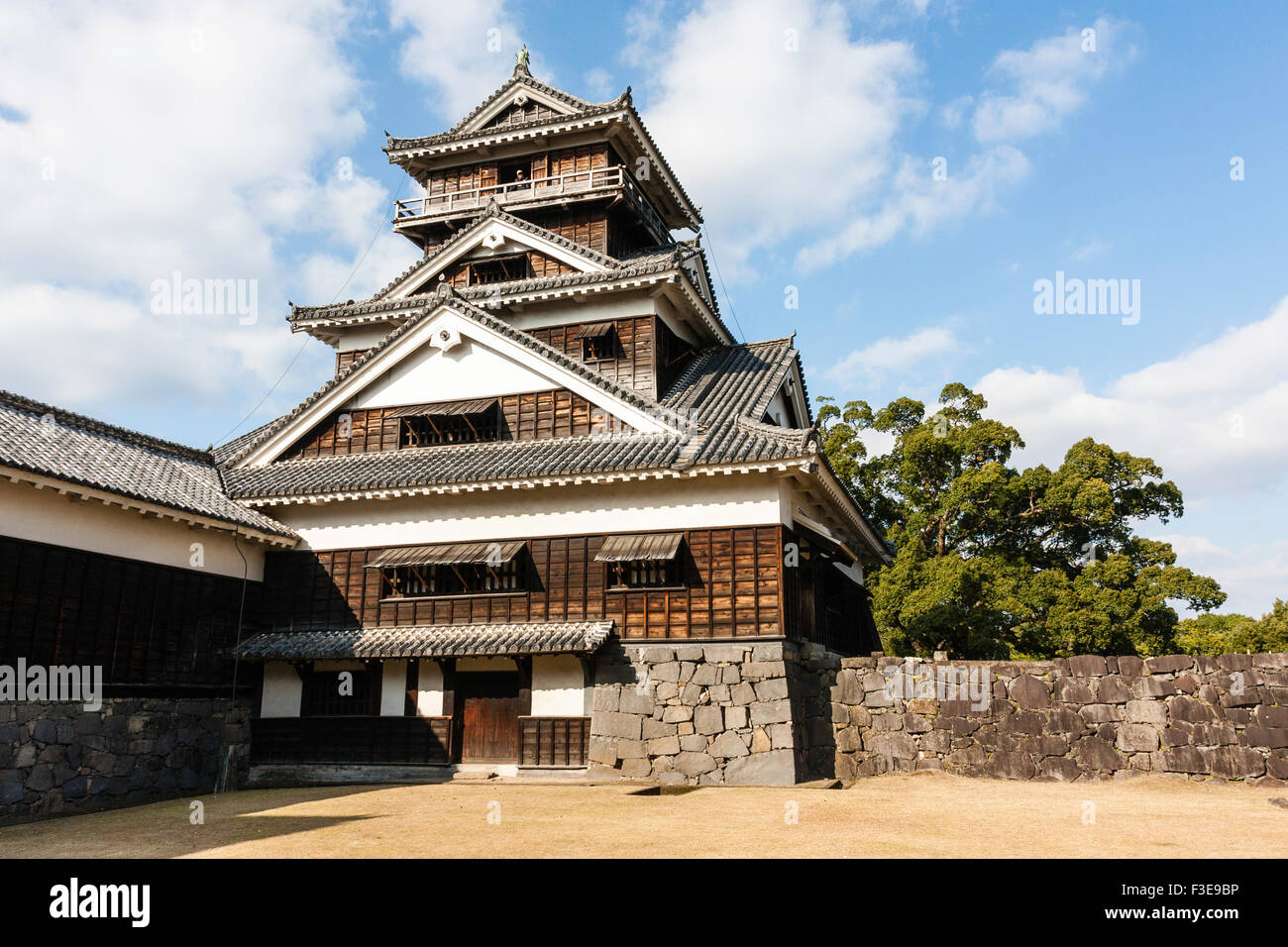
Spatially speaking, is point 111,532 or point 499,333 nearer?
point 111,532

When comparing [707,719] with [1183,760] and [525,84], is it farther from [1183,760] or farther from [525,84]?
[525,84]

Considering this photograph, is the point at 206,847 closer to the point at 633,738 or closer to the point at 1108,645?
the point at 633,738

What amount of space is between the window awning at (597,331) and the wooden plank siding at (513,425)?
2.70 metres

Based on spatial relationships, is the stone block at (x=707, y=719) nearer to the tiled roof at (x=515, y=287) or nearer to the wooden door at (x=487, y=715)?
the wooden door at (x=487, y=715)

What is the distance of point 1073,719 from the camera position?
16.9 m

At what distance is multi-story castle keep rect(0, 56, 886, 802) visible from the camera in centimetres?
1747

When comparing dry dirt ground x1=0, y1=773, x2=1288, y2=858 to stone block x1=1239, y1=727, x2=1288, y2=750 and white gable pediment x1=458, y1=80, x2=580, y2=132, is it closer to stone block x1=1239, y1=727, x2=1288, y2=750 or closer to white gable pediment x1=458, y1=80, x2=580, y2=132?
stone block x1=1239, y1=727, x2=1288, y2=750

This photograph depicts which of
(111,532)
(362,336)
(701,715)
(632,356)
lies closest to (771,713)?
(701,715)

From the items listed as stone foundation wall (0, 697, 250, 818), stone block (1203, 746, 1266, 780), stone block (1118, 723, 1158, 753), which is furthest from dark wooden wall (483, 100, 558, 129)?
stone block (1203, 746, 1266, 780)

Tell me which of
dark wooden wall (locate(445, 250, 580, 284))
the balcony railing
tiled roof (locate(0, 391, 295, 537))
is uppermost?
the balcony railing

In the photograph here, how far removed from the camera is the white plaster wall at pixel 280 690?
2042cm

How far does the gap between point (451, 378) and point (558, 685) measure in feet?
27.1

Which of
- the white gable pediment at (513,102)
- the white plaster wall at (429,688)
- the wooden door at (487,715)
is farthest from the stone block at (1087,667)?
the white gable pediment at (513,102)

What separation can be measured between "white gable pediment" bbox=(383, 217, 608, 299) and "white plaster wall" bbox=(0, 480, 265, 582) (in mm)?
9623
